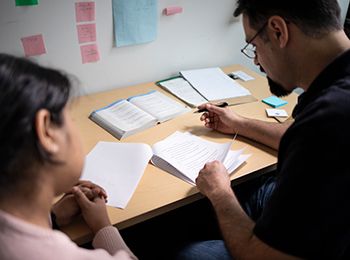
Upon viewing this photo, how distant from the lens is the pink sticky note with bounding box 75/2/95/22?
142cm

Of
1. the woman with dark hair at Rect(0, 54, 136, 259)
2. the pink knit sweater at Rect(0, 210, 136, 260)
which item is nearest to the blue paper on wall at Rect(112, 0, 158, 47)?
the woman with dark hair at Rect(0, 54, 136, 259)

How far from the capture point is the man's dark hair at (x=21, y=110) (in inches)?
22.5

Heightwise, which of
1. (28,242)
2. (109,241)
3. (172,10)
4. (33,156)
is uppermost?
(172,10)

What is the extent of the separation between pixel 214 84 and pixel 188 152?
2.17ft

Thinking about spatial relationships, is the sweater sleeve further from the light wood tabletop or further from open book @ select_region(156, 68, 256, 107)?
open book @ select_region(156, 68, 256, 107)

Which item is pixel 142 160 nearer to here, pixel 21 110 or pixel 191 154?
pixel 191 154

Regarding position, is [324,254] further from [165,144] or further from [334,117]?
[165,144]

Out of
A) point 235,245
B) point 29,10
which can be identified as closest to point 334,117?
point 235,245

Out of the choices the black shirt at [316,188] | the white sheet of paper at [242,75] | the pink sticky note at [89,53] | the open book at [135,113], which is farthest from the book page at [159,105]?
the black shirt at [316,188]

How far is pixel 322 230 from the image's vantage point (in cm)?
73

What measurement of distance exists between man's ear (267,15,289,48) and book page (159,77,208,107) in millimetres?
673

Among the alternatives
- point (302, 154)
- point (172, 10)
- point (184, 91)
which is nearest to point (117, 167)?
point (302, 154)

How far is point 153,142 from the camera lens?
1.28 metres

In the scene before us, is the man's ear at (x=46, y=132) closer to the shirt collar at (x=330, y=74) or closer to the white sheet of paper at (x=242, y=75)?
the shirt collar at (x=330, y=74)
